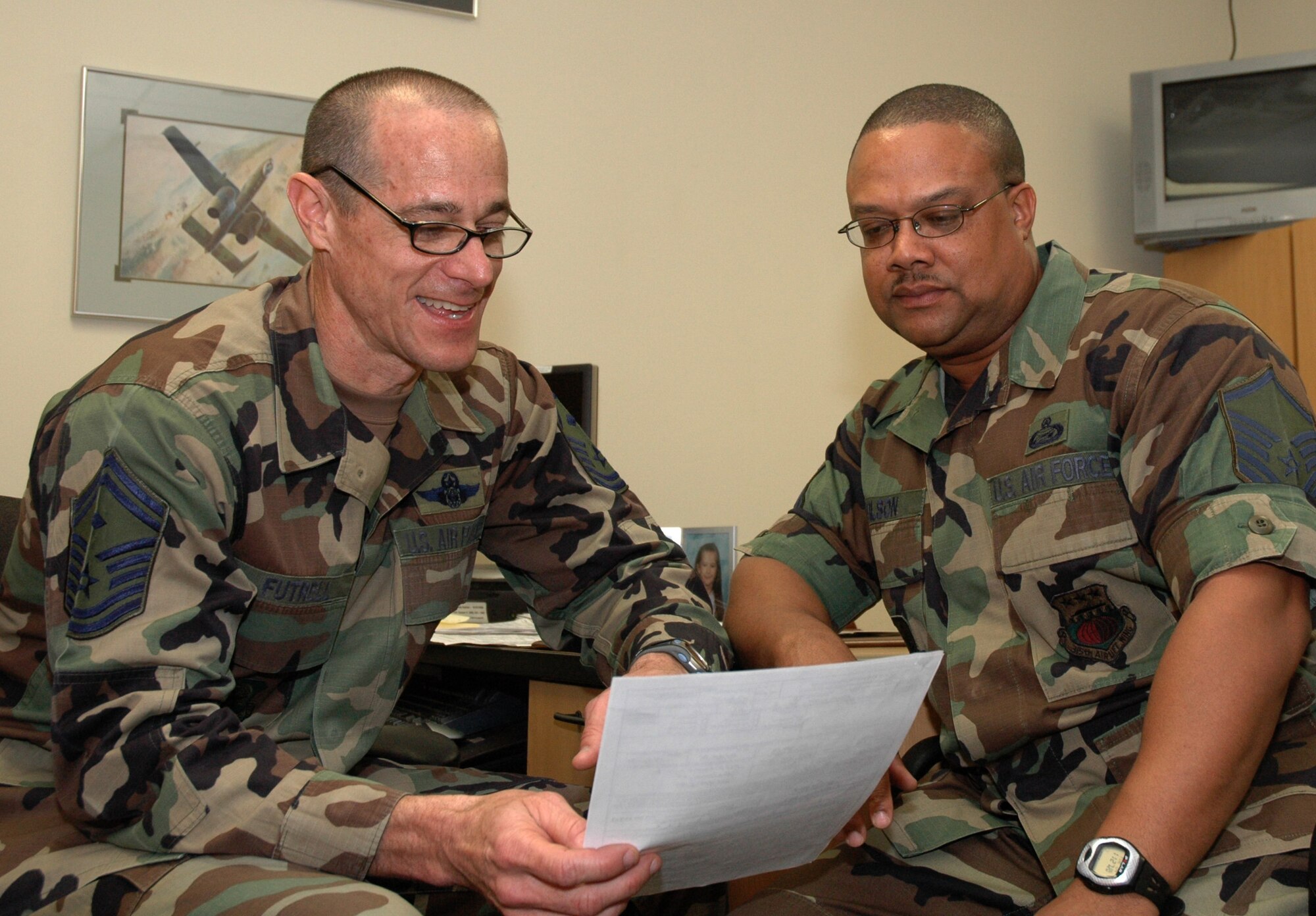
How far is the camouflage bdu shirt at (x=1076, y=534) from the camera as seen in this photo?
1.10 m

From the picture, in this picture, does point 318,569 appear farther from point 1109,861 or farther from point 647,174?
point 647,174

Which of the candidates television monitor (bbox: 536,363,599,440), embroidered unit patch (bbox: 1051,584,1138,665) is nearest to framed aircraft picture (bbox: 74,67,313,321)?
television monitor (bbox: 536,363,599,440)

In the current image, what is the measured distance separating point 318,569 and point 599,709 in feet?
1.17

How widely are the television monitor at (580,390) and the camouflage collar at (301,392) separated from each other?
0.92 metres

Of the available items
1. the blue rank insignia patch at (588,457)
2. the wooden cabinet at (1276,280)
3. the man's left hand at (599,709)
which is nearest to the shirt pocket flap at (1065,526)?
the man's left hand at (599,709)

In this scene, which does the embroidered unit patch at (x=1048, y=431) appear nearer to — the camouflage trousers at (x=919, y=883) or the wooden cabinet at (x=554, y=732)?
the camouflage trousers at (x=919, y=883)

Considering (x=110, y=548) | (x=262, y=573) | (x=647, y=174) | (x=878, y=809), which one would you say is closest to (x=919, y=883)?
(x=878, y=809)

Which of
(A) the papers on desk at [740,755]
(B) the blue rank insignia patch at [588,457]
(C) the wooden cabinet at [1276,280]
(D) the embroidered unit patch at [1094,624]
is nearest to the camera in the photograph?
(A) the papers on desk at [740,755]

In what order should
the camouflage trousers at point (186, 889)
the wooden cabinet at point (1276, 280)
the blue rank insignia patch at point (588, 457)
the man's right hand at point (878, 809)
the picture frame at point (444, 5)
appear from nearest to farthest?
the camouflage trousers at point (186, 889), the man's right hand at point (878, 809), the blue rank insignia patch at point (588, 457), the picture frame at point (444, 5), the wooden cabinet at point (1276, 280)

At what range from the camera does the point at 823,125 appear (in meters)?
2.87

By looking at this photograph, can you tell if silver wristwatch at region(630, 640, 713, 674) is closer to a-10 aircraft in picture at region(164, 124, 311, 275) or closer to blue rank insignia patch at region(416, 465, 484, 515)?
blue rank insignia patch at region(416, 465, 484, 515)

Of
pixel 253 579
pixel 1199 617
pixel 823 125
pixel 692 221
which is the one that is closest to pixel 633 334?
pixel 692 221

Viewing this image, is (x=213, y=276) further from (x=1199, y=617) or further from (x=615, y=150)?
(x=1199, y=617)

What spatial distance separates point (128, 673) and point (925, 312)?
1.01 metres
